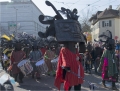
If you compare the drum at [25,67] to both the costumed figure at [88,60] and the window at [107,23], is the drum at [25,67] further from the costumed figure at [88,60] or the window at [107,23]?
the window at [107,23]

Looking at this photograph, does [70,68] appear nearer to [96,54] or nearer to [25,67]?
[25,67]

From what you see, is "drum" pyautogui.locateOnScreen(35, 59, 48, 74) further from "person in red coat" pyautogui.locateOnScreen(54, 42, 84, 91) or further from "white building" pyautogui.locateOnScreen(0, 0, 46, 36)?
"white building" pyautogui.locateOnScreen(0, 0, 46, 36)

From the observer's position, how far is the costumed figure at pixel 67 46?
5.39 m

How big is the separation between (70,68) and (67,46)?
0.50m

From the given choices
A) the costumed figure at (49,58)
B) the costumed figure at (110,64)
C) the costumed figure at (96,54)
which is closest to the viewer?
the costumed figure at (110,64)

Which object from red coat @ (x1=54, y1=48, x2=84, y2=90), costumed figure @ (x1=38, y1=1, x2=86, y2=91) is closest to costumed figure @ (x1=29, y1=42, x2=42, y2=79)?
costumed figure @ (x1=38, y1=1, x2=86, y2=91)

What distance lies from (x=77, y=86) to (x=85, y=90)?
2178 mm

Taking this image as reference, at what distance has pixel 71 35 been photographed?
5.42 meters

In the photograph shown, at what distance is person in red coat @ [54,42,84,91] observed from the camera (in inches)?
213

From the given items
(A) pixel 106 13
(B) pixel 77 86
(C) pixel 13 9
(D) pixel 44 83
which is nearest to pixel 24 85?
(D) pixel 44 83

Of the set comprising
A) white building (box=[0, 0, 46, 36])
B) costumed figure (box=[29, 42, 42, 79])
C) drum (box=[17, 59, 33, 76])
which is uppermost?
white building (box=[0, 0, 46, 36])

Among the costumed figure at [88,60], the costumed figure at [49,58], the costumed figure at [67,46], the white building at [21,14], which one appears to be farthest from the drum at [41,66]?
the white building at [21,14]

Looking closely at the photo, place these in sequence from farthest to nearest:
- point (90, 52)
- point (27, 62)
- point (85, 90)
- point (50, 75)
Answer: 1. point (90, 52)
2. point (50, 75)
3. point (27, 62)
4. point (85, 90)

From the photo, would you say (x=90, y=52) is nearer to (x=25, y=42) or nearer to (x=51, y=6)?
(x=25, y=42)
